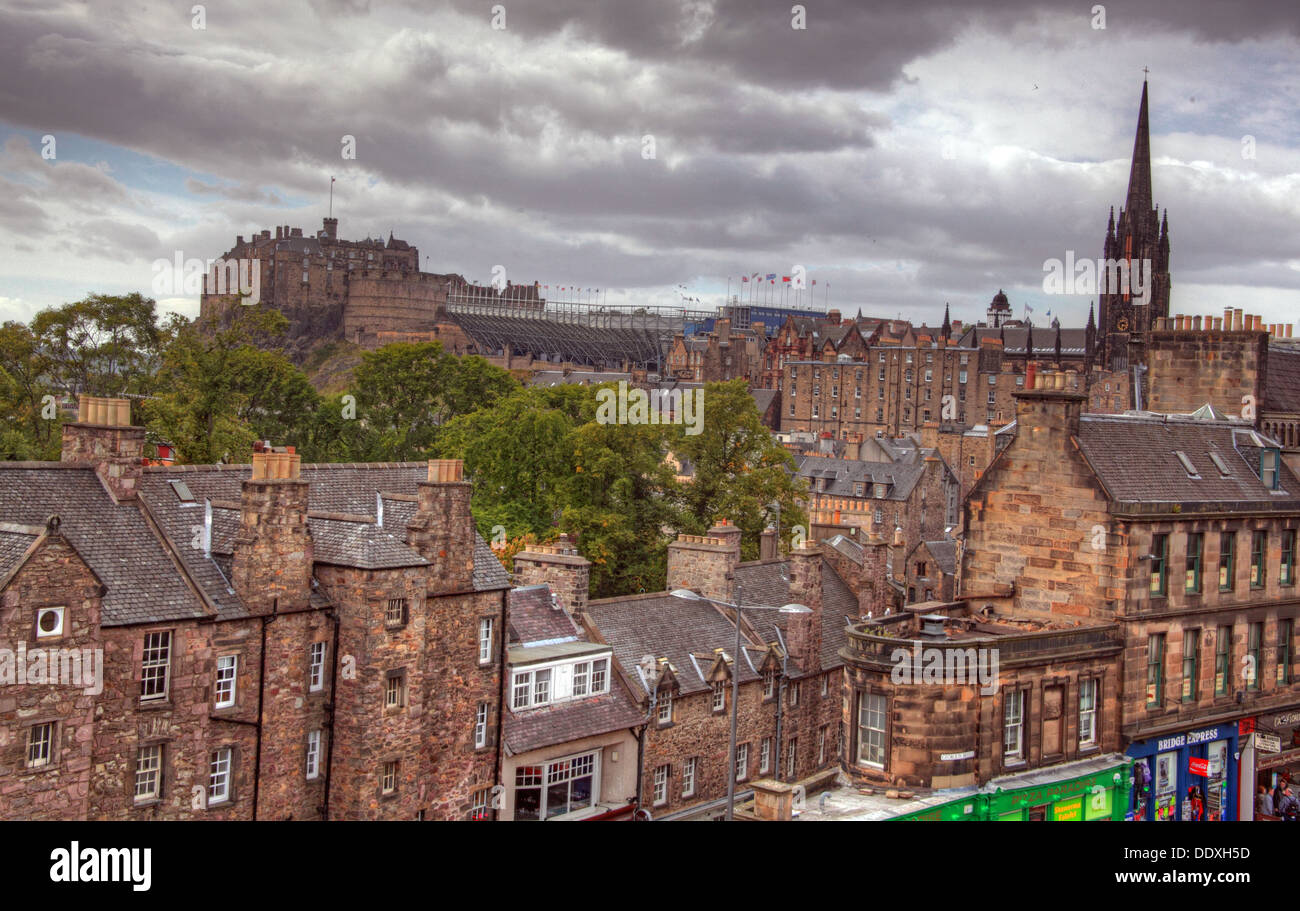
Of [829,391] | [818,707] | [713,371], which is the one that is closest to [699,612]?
[818,707]

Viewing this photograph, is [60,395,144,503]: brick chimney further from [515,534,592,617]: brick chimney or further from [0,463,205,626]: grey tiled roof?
[515,534,592,617]: brick chimney

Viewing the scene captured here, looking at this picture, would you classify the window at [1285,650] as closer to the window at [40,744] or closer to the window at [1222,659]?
the window at [1222,659]

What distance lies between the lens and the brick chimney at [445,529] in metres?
29.7

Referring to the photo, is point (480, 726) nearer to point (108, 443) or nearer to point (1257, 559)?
point (108, 443)

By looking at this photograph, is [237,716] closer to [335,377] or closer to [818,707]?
[818,707]

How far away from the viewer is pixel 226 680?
25.9m

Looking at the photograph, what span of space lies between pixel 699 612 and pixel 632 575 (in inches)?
487

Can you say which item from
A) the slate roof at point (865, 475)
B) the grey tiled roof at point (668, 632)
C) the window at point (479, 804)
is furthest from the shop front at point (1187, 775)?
the slate roof at point (865, 475)

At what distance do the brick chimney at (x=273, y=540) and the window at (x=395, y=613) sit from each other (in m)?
1.80

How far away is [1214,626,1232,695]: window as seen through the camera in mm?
32500

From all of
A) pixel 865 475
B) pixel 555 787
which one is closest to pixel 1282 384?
pixel 555 787

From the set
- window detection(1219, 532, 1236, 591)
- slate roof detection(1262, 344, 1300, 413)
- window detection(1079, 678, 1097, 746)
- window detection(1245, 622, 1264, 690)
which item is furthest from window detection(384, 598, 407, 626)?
slate roof detection(1262, 344, 1300, 413)

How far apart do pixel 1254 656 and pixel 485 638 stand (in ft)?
67.6

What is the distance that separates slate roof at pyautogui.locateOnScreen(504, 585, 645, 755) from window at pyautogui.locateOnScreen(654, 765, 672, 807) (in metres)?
1.99
